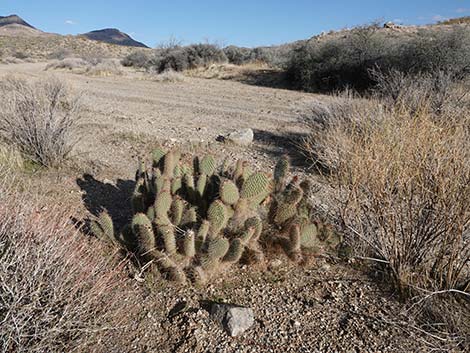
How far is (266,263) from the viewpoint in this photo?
3168 mm

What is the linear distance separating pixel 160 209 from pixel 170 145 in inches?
128

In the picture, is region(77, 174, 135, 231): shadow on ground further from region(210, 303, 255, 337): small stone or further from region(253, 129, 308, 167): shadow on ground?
region(253, 129, 308, 167): shadow on ground

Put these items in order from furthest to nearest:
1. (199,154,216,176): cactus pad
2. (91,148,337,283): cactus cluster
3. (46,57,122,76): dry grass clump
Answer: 1. (46,57,122,76): dry grass clump
2. (199,154,216,176): cactus pad
3. (91,148,337,283): cactus cluster

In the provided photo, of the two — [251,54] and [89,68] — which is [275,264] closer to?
[89,68]

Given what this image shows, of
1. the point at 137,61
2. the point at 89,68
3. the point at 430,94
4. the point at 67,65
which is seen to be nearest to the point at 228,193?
the point at 430,94

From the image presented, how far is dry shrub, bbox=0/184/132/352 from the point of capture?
1978 millimetres

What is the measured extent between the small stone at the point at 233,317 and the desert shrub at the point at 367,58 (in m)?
11.2

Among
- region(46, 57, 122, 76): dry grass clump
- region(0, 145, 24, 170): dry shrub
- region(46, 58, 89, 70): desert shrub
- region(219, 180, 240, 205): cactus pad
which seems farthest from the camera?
region(46, 58, 89, 70): desert shrub

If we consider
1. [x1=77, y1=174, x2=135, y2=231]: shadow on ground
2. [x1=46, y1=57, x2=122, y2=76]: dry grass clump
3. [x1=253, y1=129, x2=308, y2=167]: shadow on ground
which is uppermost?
[x1=46, y1=57, x2=122, y2=76]: dry grass clump

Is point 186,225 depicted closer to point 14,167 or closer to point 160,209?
point 160,209

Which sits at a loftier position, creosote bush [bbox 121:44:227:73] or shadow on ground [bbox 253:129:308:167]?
creosote bush [bbox 121:44:227:73]

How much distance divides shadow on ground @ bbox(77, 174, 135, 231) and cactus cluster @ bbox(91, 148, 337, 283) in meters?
0.49

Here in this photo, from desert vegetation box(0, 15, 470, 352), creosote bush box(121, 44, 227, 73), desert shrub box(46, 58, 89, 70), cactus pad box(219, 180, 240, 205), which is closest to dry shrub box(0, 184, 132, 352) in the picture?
desert vegetation box(0, 15, 470, 352)

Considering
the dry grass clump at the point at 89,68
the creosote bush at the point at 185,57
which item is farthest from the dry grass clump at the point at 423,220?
the creosote bush at the point at 185,57
